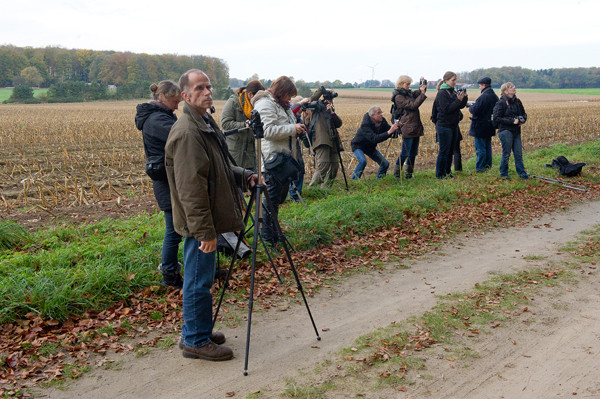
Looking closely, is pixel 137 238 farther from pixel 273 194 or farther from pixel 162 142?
pixel 162 142

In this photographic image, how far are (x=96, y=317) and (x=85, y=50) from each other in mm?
89114

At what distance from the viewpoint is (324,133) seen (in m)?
10.2

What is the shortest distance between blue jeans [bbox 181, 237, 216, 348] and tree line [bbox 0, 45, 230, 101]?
59.1 metres

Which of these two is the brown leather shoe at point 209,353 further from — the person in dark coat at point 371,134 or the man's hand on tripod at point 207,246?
the person in dark coat at point 371,134

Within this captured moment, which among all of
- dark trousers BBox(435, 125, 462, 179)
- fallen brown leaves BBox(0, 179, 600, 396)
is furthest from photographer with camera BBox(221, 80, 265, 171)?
dark trousers BBox(435, 125, 462, 179)

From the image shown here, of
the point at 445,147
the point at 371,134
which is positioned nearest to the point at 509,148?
the point at 445,147

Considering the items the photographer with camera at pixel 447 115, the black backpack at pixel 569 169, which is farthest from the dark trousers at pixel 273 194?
the black backpack at pixel 569 169

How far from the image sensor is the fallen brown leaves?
4070mm

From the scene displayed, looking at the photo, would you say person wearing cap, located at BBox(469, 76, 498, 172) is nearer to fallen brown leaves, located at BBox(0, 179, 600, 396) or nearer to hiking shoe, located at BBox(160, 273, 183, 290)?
fallen brown leaves, located at BBox(0, 179, 600, 396)

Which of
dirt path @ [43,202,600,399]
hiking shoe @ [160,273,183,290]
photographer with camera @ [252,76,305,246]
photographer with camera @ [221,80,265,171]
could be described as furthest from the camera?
photographer with camera @ [221,80,265,171]

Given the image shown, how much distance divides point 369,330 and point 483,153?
9.14 meters

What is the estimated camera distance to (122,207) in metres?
9.08

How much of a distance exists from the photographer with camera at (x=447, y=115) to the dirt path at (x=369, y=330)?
5761 millimetres

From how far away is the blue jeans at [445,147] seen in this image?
1156cm
